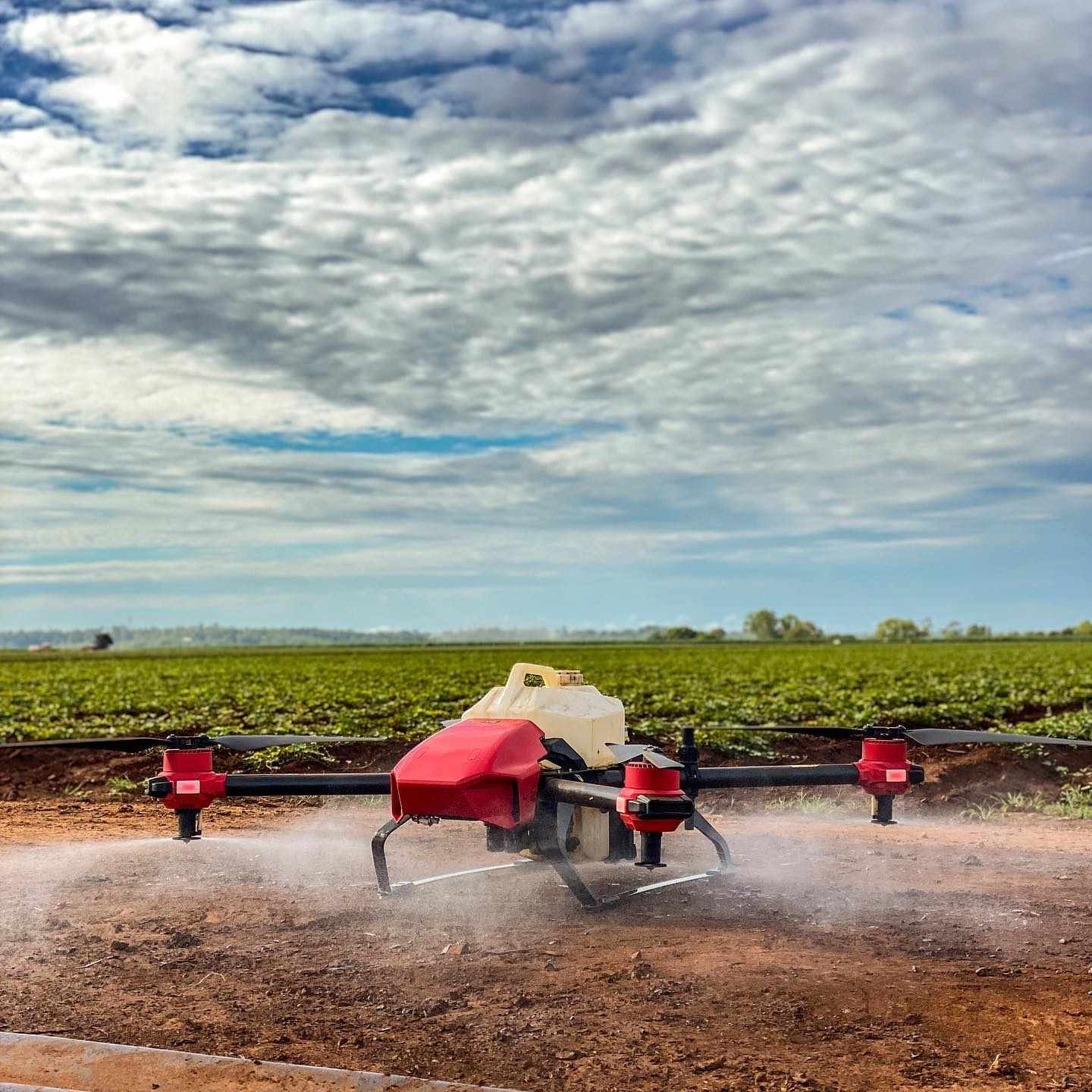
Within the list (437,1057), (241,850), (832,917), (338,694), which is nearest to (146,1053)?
(437,1057)

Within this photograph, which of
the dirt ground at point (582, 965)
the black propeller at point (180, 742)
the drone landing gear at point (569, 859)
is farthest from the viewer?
the black propeller at point (180, 742)

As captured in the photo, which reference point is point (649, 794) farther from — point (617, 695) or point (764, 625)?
point (764, 625)

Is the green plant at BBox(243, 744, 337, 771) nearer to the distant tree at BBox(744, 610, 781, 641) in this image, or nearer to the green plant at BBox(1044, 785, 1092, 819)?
the green plant at BBox(1044, 785, 1092, 819)

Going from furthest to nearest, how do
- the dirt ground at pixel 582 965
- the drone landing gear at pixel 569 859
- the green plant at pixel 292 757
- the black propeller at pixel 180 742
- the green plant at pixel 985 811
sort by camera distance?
the green plant at pixel 292 757
the green plant at pixel 985 811
the black propeller at pixel 180 742
the drone landing gear at pixel 569 859
the dirt ground at pixel 582 965

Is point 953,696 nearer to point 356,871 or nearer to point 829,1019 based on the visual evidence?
point 356,871

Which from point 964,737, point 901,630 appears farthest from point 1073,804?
point 901,630

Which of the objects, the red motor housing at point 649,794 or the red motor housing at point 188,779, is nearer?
the red motor housing at point 649,794

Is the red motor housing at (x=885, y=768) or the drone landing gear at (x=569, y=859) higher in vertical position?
the red motor housing at (x=885, y=768)

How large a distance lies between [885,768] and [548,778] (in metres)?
2.42

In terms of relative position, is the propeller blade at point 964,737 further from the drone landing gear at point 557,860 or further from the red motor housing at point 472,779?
the red motor housing at point 472,779

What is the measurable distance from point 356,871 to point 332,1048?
12.9 ft

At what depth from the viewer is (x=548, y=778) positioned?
6988 mm

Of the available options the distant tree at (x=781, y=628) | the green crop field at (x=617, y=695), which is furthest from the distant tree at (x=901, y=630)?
the green crop field at (x=617, y=695)

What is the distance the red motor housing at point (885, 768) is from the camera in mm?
7504
